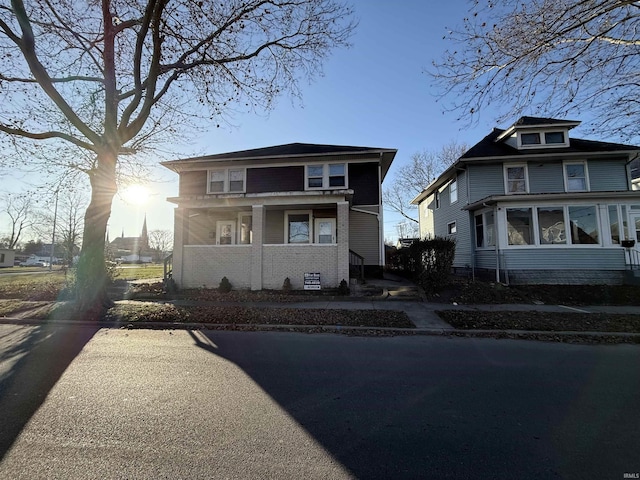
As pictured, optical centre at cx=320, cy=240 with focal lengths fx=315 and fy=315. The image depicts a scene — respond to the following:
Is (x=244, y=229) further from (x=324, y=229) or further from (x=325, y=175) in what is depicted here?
(x=325, y=175)

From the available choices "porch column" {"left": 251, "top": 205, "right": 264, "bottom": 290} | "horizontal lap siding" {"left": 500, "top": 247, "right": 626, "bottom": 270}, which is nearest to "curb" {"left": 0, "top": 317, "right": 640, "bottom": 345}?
"porch column" {"left": 251, "top": 205, "right": 264, "bottom": 290}

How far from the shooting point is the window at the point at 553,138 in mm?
16109

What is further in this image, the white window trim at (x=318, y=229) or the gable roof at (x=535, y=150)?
the white window trim at (x=318, y=229)

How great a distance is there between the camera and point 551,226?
1369 cm

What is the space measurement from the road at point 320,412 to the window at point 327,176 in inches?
434

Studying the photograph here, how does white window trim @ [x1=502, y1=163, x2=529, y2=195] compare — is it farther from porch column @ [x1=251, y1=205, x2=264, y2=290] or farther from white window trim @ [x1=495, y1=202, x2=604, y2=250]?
porch column @ [x1=251, y1=205, x2=264, y2=290]

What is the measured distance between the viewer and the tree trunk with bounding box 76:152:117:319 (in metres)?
9.30

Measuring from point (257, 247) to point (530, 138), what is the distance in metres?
14.9

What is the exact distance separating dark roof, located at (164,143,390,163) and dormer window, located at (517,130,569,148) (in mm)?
7677

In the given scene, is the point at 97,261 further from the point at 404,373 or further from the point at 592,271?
the point at 592,271

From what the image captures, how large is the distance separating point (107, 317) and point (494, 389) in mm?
9222

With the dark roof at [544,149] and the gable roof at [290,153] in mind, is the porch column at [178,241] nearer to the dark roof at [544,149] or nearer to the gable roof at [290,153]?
the gable roof at [290,153]

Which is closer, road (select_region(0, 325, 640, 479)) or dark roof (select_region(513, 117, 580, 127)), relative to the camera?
road (select_region(0, 325, 640, 479))

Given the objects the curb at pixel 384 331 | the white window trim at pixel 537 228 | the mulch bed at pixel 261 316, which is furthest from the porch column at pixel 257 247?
the white window trim at pixel 537 228
